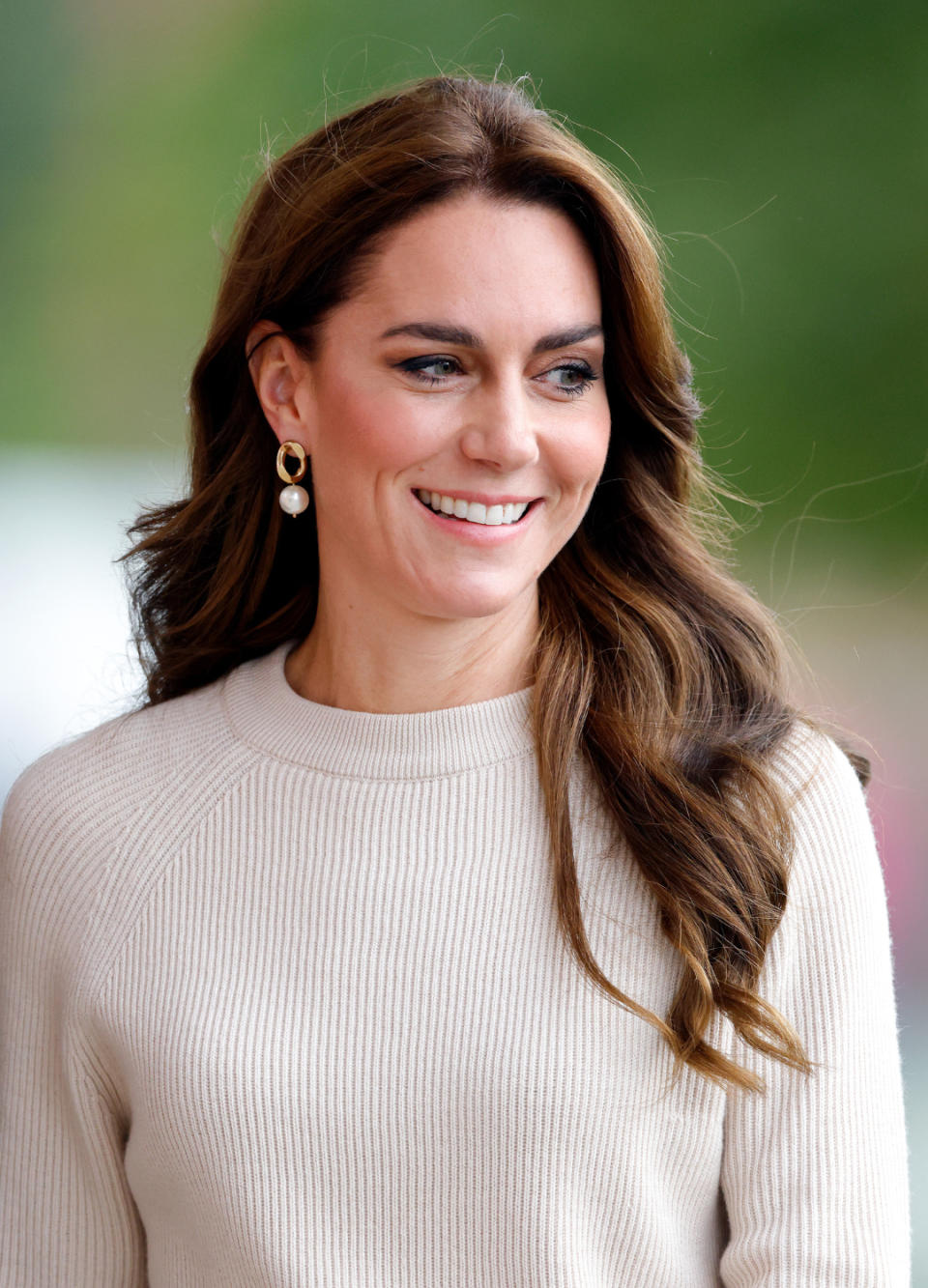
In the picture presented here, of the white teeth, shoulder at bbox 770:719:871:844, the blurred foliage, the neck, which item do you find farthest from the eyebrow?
the blurred foliage

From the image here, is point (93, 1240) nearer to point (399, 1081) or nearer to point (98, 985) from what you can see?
point (98, 985)

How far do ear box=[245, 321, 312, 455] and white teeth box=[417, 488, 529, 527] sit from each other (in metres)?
0.17

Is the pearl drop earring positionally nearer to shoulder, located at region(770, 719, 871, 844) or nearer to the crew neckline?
the crew neckline

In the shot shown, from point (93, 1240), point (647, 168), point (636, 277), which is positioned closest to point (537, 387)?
point (636, 277)

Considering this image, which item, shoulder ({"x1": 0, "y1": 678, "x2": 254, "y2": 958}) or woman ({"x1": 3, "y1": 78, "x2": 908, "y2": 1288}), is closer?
woman ({"x1": 3, "y1": 78, "x2": 908, "y2": 1288})

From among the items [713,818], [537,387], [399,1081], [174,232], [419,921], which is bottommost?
[399,1081]

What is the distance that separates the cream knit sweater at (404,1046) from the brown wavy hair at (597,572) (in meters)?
0.03

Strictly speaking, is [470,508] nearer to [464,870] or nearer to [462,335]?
[462,335]

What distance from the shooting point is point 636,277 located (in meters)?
1.35

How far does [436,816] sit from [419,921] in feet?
0.34

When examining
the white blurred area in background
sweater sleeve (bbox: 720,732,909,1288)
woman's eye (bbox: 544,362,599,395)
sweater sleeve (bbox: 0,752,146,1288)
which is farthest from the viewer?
the white blurred area in background

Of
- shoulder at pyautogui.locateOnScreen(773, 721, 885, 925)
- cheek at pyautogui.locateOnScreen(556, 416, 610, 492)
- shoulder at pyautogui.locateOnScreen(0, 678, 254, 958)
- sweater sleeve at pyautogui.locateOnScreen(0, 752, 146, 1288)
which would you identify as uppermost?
cheek at pyautogui.locateOnScreen(556, 416, 610, 492)

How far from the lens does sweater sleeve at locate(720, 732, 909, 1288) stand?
1234 millimetres

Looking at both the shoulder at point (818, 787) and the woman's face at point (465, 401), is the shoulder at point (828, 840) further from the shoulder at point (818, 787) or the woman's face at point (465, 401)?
the woman's face at point (465, 401)
